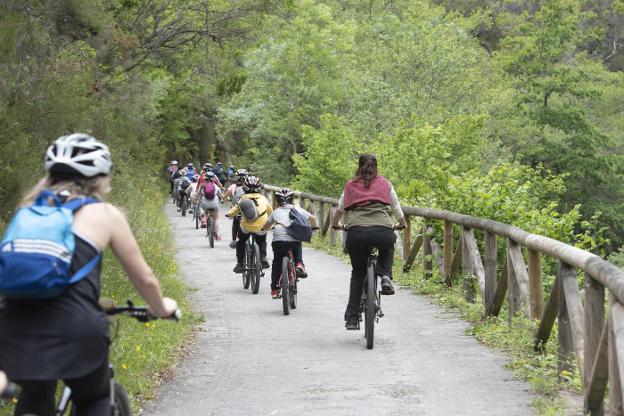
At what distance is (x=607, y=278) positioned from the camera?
6.55m

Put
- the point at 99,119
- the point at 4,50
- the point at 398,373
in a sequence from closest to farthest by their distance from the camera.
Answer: the point at 398,373
the point at 4,50
the point at 99,119

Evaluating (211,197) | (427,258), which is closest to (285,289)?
(427,258)

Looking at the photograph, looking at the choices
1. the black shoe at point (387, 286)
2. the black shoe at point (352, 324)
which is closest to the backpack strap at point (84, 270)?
the black shoe at point (352, 324)

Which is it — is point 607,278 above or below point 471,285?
above

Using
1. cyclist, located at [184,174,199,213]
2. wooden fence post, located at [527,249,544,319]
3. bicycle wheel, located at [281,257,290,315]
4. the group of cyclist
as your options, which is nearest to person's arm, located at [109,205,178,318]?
the group of cyclist

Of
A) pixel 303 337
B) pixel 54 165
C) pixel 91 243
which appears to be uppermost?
pixel 54 165

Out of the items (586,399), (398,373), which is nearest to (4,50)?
(398,373)

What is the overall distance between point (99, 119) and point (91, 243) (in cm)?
1705

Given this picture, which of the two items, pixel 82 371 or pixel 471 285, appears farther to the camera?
pixel 471 285

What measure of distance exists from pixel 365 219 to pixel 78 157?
695 centimetres

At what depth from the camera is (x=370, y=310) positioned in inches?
413

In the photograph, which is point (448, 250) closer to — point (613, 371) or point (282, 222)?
point (282, 222)

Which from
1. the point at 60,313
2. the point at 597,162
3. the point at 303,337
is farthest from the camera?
the point at 597,162

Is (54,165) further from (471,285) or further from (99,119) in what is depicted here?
(99,119)
